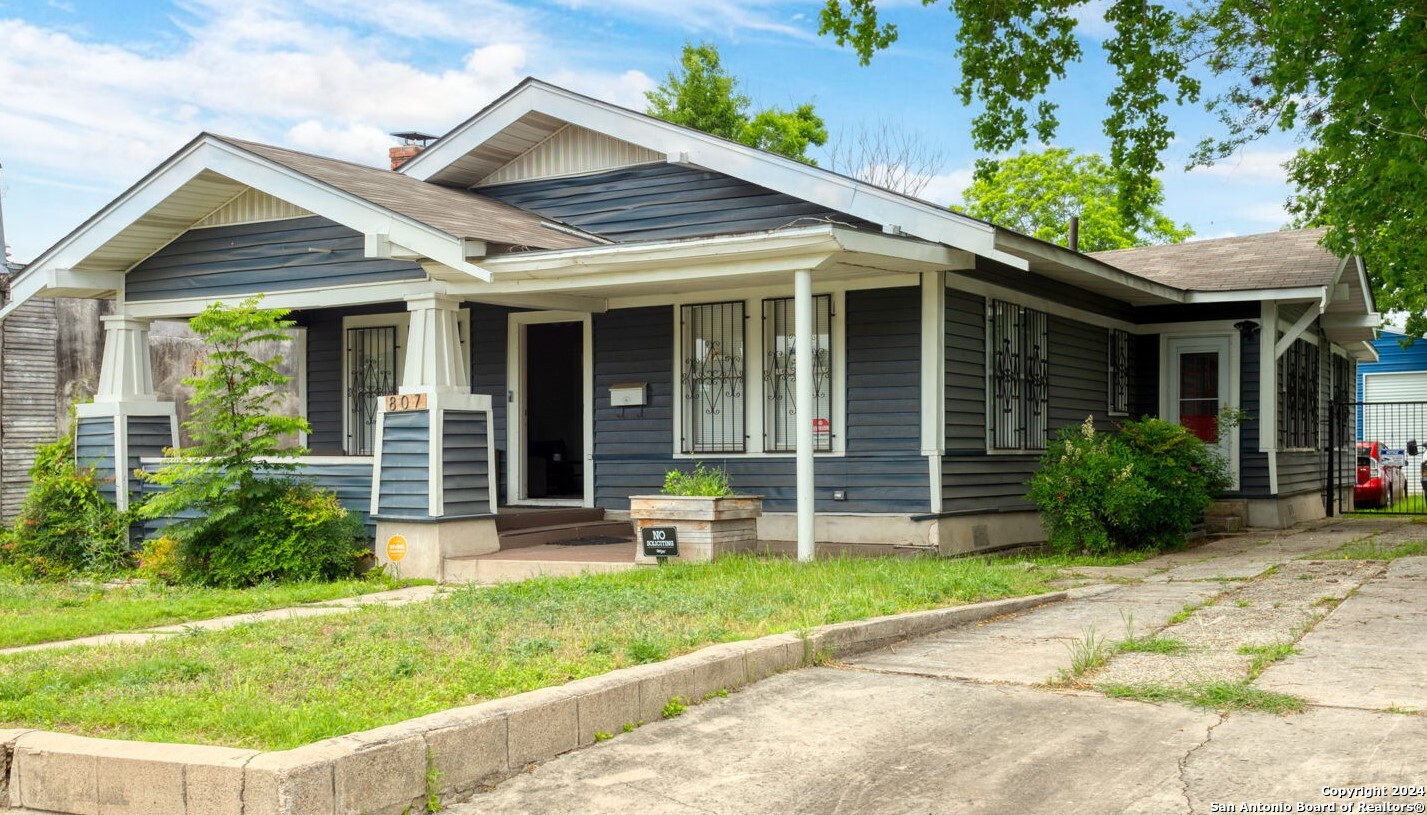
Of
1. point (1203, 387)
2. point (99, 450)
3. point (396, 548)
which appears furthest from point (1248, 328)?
point (99, 450)

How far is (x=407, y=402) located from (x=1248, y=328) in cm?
1077

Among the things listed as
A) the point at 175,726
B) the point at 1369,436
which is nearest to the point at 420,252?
the point at 175,726

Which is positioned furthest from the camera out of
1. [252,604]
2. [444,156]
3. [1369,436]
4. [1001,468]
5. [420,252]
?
[1369,436]

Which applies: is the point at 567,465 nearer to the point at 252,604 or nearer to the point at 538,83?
the point at 538,83

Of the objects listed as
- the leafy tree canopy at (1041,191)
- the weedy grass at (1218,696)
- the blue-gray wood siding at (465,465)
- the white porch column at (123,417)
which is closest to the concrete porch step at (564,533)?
the blue-gray wood siding at (465,465)

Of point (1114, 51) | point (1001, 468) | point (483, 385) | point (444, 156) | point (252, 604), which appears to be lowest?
point (252, 604)

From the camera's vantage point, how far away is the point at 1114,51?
16969mm

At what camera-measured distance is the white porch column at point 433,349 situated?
12.4m

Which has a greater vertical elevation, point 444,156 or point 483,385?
point 444,156

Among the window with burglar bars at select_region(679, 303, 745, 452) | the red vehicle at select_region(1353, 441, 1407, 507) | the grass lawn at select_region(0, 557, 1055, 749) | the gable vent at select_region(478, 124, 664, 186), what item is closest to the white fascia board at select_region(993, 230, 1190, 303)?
the window with burglar bars at select_region(679, 303, 745, 452)

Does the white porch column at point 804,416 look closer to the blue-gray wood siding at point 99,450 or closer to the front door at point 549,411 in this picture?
the front door at point 549,411

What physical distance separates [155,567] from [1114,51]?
42.3ft

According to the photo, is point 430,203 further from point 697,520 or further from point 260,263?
point 697,520

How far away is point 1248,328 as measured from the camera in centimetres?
1692
